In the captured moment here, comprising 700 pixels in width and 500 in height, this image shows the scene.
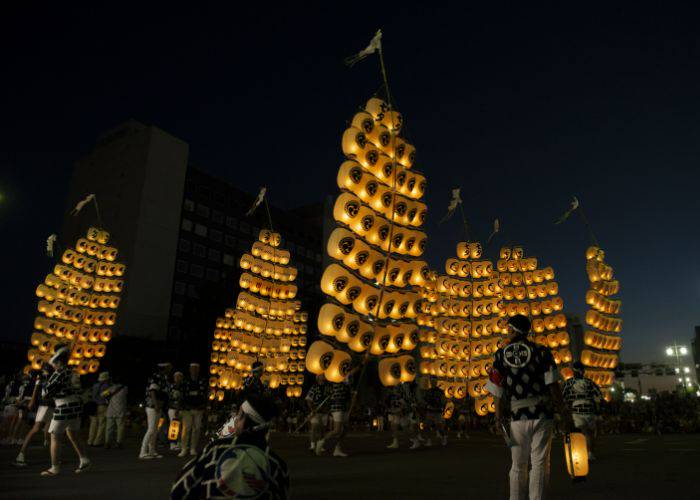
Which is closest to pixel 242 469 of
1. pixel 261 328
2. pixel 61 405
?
pixel 61 405

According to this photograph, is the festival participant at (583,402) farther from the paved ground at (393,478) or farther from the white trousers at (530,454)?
the white trousers at (530,454)

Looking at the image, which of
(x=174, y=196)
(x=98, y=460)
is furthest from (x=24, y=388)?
(x=174, y=196)

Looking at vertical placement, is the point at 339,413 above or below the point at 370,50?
below

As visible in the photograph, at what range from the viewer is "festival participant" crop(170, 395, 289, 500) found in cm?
237

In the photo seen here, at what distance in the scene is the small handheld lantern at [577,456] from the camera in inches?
208

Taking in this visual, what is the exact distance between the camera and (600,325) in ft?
88.8

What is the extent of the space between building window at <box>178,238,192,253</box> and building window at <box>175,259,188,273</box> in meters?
1.42

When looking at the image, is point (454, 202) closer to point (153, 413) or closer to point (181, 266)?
point (153, 413)

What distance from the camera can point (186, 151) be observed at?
199 ft

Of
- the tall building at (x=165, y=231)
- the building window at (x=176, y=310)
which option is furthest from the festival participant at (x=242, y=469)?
the building window at (x=176, y=310)

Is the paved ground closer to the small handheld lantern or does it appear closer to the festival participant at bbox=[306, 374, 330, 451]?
the small handheld lantern

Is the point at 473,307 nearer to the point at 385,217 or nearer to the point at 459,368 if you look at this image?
the point at 459,368

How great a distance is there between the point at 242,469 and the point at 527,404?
126 inches

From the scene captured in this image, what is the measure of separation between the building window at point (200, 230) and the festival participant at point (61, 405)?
185 feet
